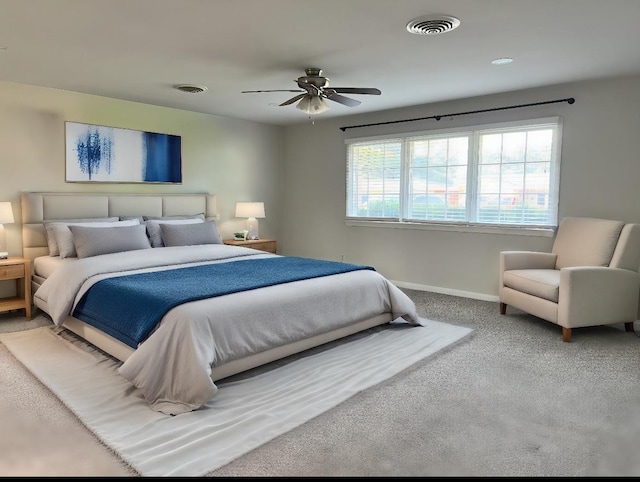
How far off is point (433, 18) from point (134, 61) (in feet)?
8.10

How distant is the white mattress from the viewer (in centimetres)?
420

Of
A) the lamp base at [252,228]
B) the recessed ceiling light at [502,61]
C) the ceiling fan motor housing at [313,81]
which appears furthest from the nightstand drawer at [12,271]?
the recessed ceiling light at [502,61]

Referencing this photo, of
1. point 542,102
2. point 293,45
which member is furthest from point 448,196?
point 293,45

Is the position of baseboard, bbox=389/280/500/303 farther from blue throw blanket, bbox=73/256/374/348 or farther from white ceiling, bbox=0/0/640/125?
white ceiling, bbox=0/0/640/125

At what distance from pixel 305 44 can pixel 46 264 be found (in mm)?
3212

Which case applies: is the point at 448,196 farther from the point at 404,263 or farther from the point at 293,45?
the point at 293,45

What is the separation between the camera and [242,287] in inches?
124

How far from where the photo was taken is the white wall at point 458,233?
14.1 feet

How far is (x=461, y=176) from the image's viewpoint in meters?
5.38

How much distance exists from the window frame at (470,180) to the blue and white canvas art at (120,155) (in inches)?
96.5

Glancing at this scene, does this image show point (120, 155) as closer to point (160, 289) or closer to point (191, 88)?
point (191, 88)

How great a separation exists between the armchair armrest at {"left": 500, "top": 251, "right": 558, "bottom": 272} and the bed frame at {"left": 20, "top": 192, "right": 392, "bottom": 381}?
143 centimetres

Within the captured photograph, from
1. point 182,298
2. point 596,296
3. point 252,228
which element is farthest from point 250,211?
point 596,296

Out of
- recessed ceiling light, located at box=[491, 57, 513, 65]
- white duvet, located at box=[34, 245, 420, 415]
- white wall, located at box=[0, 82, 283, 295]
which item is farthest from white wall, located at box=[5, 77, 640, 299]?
white duvet, located at box=[34, 245, 420, 415]
